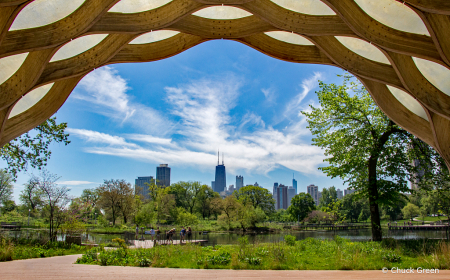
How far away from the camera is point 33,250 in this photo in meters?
11.9

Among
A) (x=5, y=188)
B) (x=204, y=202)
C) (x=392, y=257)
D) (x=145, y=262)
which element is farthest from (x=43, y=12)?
(x=204, y=202)

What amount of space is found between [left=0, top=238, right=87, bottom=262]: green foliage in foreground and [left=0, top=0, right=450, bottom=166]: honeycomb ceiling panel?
4.47 metres

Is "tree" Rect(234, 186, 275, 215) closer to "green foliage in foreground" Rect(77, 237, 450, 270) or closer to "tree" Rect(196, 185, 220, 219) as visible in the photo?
"tree" Rect(196, 185, 220, 219)

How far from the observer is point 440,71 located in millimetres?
8234

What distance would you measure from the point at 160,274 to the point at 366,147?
12501mm

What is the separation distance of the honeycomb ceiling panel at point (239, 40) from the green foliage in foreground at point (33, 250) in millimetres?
4470

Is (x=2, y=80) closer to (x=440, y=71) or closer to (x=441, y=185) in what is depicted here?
(x=440, y=71)

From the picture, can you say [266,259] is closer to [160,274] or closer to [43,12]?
[160,274]

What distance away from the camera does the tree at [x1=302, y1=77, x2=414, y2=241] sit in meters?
15.5

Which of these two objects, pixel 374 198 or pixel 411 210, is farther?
pixel 411 210

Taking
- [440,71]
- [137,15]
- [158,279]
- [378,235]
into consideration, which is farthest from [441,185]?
[137,15]

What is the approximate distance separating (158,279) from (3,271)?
463 centimetres

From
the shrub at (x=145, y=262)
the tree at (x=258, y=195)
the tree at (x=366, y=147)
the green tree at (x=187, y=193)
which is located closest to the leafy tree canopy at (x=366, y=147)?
the tree at (x=366, y=147)

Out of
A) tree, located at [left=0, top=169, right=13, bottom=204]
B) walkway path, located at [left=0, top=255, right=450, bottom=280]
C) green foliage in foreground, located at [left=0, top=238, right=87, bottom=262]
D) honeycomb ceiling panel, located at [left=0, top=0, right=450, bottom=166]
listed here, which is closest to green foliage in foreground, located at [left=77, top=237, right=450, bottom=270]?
walkway path, located at [left=0, top=255, right=450, bottom=280]
